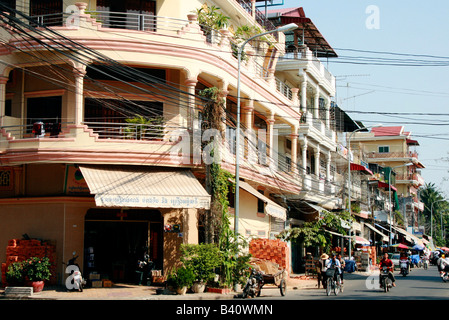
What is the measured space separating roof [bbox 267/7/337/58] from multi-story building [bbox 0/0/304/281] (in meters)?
12.7

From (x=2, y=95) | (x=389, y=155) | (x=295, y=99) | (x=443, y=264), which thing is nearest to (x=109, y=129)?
(x=2, y=95)

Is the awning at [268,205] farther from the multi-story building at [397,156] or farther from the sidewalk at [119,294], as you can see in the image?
the multi-story building at [397,156]

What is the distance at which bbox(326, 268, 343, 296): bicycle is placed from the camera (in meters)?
21.8

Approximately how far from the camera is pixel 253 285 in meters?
20.3

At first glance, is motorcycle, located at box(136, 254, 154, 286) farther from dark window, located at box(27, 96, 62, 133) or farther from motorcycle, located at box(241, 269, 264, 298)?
dark window, located at box(27, 96, 62, 133)

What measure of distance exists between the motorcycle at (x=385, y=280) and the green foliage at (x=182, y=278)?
25.2 ft

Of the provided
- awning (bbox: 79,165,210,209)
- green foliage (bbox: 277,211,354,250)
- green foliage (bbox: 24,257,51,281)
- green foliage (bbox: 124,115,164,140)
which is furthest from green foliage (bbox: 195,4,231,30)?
green foliage (bbox: 24,257,51,281)

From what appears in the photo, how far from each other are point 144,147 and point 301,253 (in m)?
19.1

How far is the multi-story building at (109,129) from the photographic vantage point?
22.8 metres

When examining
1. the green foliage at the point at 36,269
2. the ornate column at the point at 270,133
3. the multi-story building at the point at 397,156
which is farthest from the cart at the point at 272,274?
the multi-story building at the point at 397,156

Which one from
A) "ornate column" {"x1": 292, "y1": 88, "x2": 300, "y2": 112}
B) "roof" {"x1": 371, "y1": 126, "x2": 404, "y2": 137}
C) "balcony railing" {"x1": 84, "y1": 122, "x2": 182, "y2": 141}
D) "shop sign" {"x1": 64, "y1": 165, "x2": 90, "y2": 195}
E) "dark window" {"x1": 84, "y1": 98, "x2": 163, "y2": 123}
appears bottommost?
"shop sign" {"x1": 64, "y1": 165, "x2": 90, "y2": 195}
